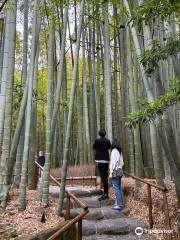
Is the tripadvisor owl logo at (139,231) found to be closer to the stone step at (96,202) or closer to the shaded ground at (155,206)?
the shaded ground at (155,206)

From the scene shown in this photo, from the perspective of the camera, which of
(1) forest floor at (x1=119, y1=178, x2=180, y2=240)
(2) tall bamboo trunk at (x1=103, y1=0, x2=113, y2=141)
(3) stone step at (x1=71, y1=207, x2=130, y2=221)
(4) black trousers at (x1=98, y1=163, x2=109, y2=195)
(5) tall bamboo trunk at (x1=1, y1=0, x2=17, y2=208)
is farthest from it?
(2) tall bamboo trunk at (x1=103, y1=0, x2=113, y2=141)

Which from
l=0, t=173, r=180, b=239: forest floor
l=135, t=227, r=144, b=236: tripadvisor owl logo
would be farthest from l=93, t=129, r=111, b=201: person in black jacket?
l=135, t=227, r=144, b=236: tripadvisor owl logo

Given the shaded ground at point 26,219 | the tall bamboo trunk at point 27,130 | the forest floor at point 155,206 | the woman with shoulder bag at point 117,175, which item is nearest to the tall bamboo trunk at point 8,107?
the tall bamboo trunk at point 27,130

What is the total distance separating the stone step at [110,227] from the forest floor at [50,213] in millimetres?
349

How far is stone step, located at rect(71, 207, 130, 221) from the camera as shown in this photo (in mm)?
4797

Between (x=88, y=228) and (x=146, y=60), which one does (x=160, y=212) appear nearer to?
(x=88, y=228)

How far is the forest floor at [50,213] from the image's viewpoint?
13.6ft

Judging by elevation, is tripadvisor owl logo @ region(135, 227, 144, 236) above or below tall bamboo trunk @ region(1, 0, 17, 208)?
below

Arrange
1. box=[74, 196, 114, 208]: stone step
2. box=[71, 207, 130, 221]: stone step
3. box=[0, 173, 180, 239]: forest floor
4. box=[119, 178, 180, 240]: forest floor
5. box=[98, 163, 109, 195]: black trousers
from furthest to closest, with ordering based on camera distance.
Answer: box=[98, 163, 109, 195]: black trousers → box=[74, 196, 114, 208]: stone step → box=[71, 207, 130, 221]: stone step → box=[119, 178, 180, 240]: forest floor → box=[0, 173, 180, 239]: forest floor

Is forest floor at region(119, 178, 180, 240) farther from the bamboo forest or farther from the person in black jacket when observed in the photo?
the person in black jacket

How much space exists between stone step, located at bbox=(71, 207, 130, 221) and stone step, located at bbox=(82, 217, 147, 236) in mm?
146

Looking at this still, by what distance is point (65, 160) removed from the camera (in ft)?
15.0

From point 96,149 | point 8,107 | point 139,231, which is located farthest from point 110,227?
point 8,107

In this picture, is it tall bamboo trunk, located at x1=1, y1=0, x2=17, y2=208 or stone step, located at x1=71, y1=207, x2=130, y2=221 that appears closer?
stone step, located at x1=71, y1=207, x2=130, y2=221
